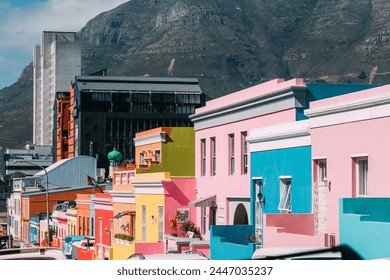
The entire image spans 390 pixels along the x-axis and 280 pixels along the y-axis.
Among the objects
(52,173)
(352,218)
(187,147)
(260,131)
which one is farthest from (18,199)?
(352,218)

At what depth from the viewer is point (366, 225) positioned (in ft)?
57.6

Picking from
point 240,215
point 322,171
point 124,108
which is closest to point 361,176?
point 322,171

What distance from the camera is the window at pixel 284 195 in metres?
30.3

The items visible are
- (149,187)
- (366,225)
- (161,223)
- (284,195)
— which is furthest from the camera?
(149,187)

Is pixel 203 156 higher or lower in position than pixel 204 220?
higher

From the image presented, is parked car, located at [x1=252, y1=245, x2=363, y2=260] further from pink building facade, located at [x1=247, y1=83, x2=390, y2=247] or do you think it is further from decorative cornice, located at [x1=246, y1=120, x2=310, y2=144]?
decorative cornice, located at [x1=246, y1=120, x2=310, y2=144]

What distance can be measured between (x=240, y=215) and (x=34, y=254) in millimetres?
25074

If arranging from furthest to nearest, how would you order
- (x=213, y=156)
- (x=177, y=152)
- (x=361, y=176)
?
(x=177, y=152)
(x=213, y=156)
(x=361, y=176)

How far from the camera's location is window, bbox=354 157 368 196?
24406 mm

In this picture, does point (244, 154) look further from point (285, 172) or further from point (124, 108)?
point (124, 108)

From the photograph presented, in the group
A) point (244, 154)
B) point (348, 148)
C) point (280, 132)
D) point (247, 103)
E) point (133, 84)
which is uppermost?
point (133, 84)

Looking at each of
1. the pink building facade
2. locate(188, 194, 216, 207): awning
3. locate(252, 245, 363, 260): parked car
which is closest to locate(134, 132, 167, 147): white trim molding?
locate(188, 194, 216, 207): awning

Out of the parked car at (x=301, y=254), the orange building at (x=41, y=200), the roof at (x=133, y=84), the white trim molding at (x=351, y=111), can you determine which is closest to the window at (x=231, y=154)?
the white trim molding at (x=351, y=111)
